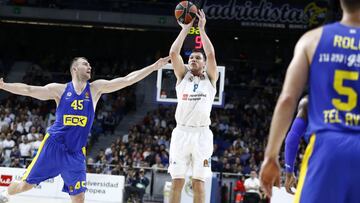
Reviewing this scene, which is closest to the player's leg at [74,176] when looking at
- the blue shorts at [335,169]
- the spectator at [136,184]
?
the blue shorts at [335,169]

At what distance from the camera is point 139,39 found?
29.8 meters

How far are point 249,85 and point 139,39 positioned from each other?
641 centimetres

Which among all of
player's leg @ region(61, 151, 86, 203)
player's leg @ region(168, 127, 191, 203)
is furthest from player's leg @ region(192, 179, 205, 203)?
player's leg @ region(61, 151, 86, 203)

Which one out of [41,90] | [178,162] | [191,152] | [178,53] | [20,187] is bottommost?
[20,187]

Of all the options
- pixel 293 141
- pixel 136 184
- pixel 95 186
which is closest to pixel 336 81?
pixel 293 141

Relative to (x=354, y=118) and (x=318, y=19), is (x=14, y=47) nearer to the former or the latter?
(x=318, y=19)

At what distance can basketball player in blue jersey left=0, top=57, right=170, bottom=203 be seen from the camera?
8172 mm

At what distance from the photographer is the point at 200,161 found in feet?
26.3

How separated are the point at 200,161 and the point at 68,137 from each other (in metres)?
1.70

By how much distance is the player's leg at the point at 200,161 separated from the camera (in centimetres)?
787

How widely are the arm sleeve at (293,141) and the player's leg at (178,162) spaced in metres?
2.94

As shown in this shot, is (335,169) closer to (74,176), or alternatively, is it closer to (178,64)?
(178,64)

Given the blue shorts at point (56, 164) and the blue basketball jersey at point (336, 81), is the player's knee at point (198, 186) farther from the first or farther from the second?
the blue basketball jersey at point (336, 81)

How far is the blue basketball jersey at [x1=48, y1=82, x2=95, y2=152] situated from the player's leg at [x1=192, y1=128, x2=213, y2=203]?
141 centimetres
